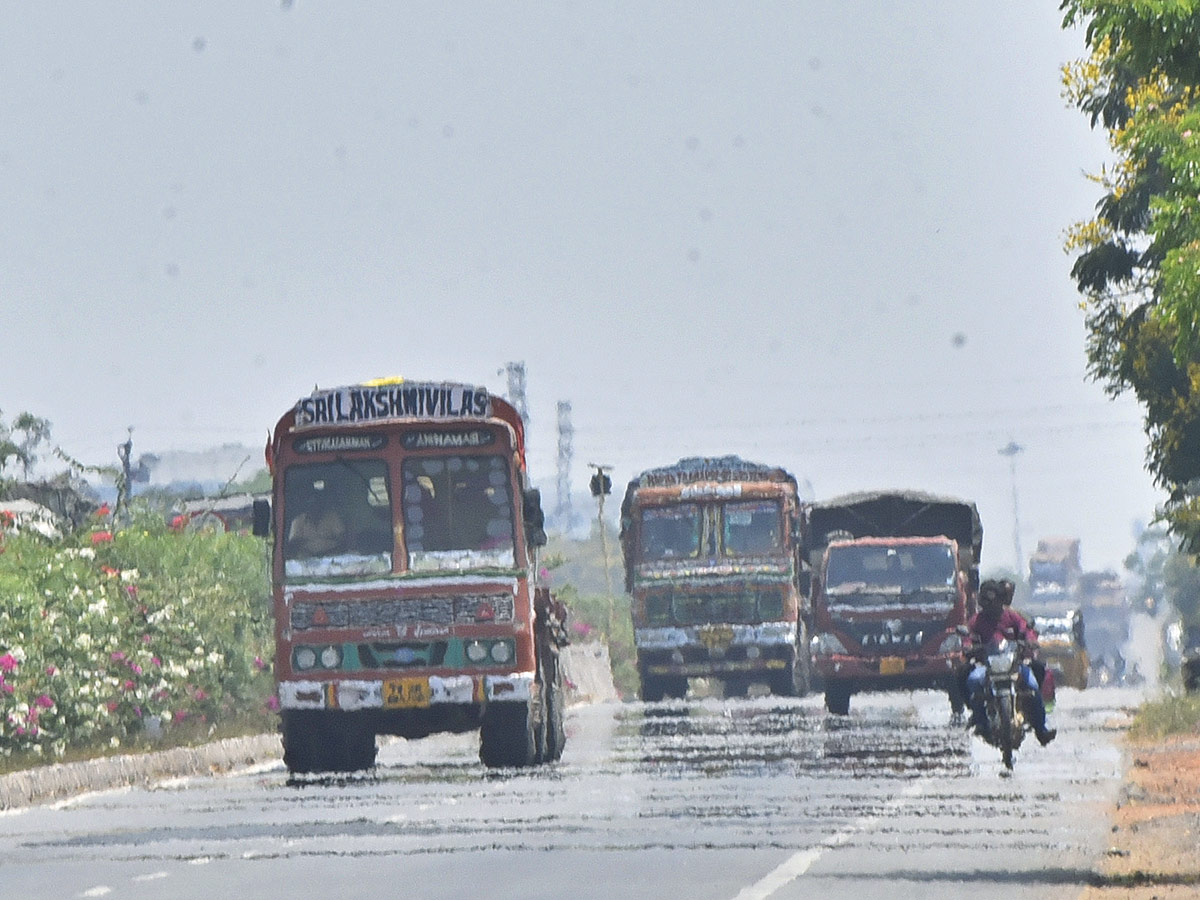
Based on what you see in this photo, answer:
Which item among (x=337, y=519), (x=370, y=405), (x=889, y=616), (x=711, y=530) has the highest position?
(x=711, y=530)

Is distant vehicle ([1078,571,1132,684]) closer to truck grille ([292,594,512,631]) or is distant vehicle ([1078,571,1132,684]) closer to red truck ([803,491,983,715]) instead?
red truck ([803,491,983,715])

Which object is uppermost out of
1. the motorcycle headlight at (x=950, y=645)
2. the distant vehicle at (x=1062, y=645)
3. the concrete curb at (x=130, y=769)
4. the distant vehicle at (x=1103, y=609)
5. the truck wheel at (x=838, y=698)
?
the distant vehicle at (x=1103, y=609)

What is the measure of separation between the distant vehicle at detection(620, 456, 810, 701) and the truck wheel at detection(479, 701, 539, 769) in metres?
16.2

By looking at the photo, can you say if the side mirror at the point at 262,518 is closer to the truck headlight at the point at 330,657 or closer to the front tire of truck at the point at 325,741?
the truck headlight at the point at 330,657

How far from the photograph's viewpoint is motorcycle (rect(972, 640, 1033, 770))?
20.5 metres

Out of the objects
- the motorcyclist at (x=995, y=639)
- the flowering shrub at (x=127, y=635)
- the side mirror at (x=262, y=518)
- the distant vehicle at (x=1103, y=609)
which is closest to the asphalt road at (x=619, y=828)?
the motorcyclist at (x=995, y=639)

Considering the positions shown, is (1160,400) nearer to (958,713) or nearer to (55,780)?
(958,713)

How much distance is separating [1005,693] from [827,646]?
41.1 feet

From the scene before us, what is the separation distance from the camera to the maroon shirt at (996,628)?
2102 cm

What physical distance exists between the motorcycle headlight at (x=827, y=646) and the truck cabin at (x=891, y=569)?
725 mm

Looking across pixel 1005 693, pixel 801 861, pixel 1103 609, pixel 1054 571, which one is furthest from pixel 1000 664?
pixel 1103 609

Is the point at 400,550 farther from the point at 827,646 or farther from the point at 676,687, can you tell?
the point at 676,687

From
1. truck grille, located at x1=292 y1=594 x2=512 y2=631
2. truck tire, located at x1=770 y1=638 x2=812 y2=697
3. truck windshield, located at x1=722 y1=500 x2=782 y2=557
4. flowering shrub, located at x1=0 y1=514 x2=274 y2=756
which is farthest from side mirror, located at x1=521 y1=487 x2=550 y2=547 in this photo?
truck tire, located at x1=770 y1=638 x2=812 y2=697

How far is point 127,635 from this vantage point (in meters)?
26.8
